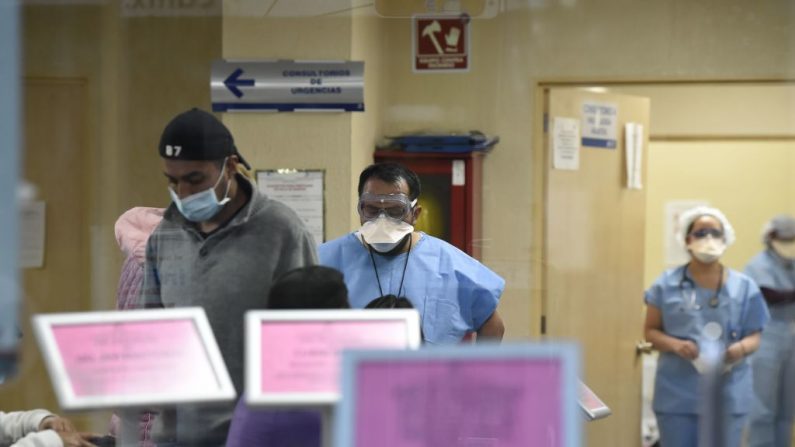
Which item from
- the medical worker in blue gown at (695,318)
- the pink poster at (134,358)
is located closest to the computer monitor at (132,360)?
the pink poster at (134,358)

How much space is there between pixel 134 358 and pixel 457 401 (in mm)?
378

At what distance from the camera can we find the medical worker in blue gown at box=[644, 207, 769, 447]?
5.18 ft

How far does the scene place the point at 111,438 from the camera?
1.31 m

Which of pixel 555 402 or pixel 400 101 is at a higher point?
pixel 400 101

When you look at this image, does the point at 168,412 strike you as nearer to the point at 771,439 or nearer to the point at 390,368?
the point at 390,368

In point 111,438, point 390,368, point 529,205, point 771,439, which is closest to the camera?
point 390,368

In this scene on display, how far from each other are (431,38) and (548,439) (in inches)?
31.2

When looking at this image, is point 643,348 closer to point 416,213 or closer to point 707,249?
point 707,249

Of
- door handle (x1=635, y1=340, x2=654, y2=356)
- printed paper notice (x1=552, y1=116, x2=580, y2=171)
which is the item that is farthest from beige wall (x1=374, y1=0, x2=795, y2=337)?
door handle (x1=635, y1=340, x2=654, y2=356)

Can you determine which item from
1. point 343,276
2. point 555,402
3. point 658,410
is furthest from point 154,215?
point 658,410

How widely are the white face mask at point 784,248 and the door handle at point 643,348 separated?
0.29 meters

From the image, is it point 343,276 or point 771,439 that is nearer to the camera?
point 343,276

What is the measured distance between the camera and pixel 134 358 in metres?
1.13

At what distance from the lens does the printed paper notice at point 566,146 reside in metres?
1.92
